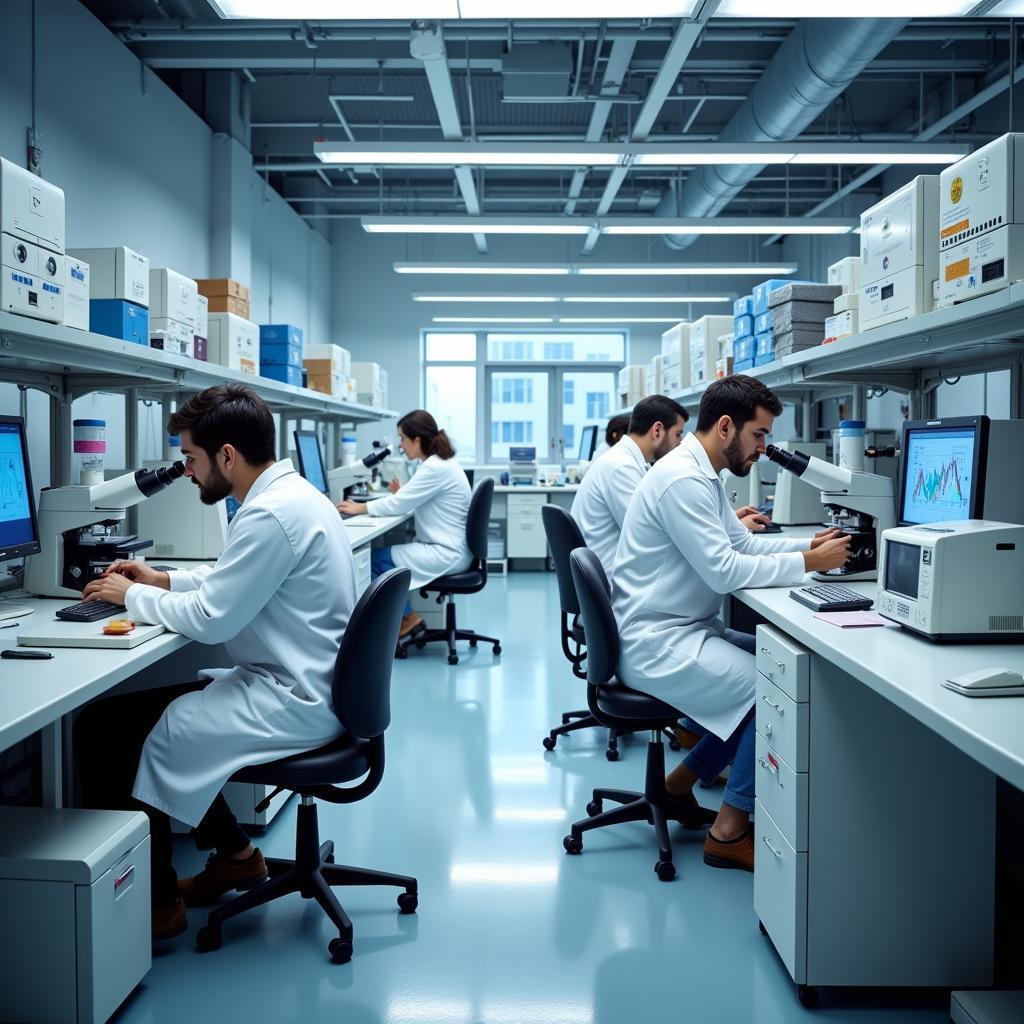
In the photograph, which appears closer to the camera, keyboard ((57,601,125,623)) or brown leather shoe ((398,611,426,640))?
keyboard ((57,601,125,623))

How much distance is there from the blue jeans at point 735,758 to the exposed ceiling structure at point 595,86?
3.07 meters

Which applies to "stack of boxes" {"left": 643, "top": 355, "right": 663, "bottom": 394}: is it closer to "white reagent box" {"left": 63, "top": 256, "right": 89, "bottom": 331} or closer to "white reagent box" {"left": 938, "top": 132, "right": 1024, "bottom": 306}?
"white reagent box" {"left": 938, "top": 132, "right": 1024, "bottom": 306}

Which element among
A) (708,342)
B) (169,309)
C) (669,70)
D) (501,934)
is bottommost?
(501,934)

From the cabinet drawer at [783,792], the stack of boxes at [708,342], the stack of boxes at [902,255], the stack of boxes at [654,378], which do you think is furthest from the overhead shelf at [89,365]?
the stack of boxes at [654,378]

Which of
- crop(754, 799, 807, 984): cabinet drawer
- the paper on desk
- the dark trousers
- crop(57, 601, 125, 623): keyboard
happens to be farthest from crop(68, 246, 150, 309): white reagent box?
crop(754, 799, 807, 984): cabinet drawer

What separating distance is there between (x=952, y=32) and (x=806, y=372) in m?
3.55

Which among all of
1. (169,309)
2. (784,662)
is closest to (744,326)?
(169,309)

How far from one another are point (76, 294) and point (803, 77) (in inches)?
171

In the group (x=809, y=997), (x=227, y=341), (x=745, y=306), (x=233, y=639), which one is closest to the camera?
(x=809, y=997)

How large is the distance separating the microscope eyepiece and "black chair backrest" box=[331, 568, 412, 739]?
109cm

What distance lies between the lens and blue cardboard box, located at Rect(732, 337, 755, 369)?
3.84 metres

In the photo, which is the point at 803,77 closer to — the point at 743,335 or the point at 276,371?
the point at 743,335

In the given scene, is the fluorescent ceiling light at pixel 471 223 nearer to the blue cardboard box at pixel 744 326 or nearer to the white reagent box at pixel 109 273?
the blue cardboard box at pixel 744 326

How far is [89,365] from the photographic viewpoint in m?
2.27
